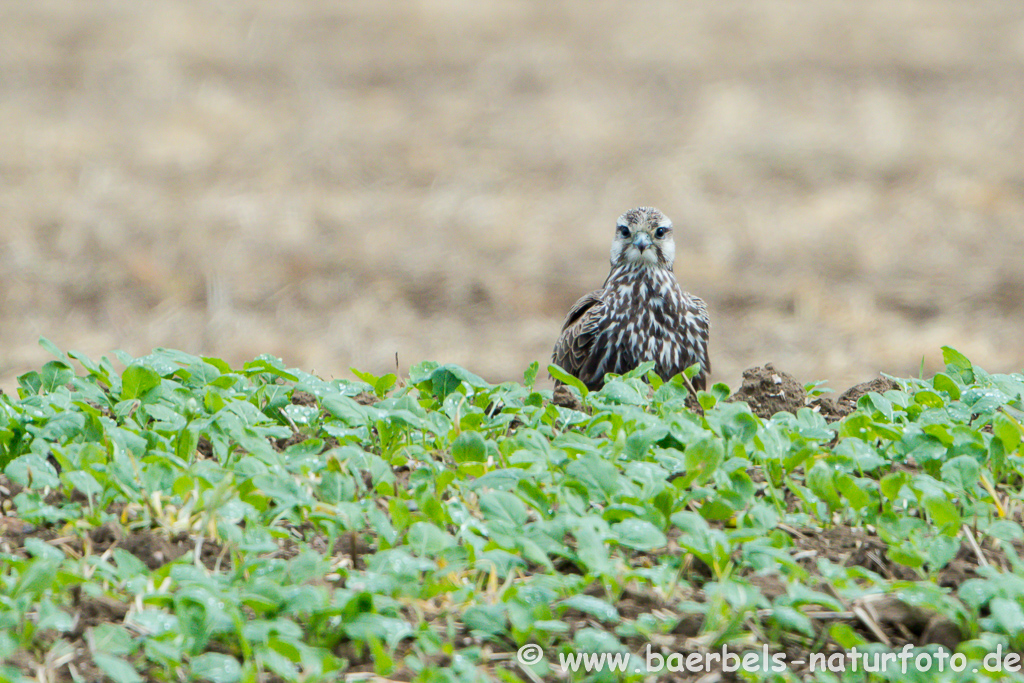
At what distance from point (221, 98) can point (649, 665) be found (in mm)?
12943

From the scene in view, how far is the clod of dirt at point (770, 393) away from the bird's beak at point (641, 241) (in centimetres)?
171

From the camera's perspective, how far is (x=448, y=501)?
11.1 ft

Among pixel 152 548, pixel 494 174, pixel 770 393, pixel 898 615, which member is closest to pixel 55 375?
pixel 152 548

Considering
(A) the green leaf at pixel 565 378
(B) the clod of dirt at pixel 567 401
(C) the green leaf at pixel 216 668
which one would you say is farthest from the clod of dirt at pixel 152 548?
(B) the clod of dirt at pixel 567 401

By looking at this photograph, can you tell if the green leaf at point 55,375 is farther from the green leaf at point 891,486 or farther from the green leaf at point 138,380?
the green leaf at point 891,486

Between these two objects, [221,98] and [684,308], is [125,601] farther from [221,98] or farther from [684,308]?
[221,98]

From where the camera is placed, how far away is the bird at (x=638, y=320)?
20.0 feet

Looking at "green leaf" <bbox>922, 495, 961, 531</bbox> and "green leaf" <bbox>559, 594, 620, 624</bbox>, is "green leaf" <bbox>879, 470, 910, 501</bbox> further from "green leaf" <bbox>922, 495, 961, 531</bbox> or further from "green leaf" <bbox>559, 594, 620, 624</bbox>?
"green leaf" <bbox>559, 594, 620, 624</bbox>

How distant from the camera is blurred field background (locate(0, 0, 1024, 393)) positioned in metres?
9.88

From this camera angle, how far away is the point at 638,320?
6.12 metres

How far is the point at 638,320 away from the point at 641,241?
419mm

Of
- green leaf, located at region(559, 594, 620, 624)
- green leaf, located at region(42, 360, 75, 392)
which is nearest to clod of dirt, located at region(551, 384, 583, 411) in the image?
green leaf, located at region(559, 594, 620, 624)

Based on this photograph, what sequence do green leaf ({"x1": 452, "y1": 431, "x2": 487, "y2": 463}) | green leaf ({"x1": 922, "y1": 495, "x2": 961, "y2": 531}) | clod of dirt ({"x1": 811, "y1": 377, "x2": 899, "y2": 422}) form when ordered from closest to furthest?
green leaf ({"x1": 922, "y1": 495, "x2": 961, "y2": 531}) → green leaf ({"x1": 452, "y1": 431, "x2": 487, "y2": 463}) → clod of dirt ({"x1": 811, "y1": 377, "x2": 899, "y2": 422})

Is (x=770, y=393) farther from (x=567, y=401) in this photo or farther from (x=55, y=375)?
(x=55, y=375)
